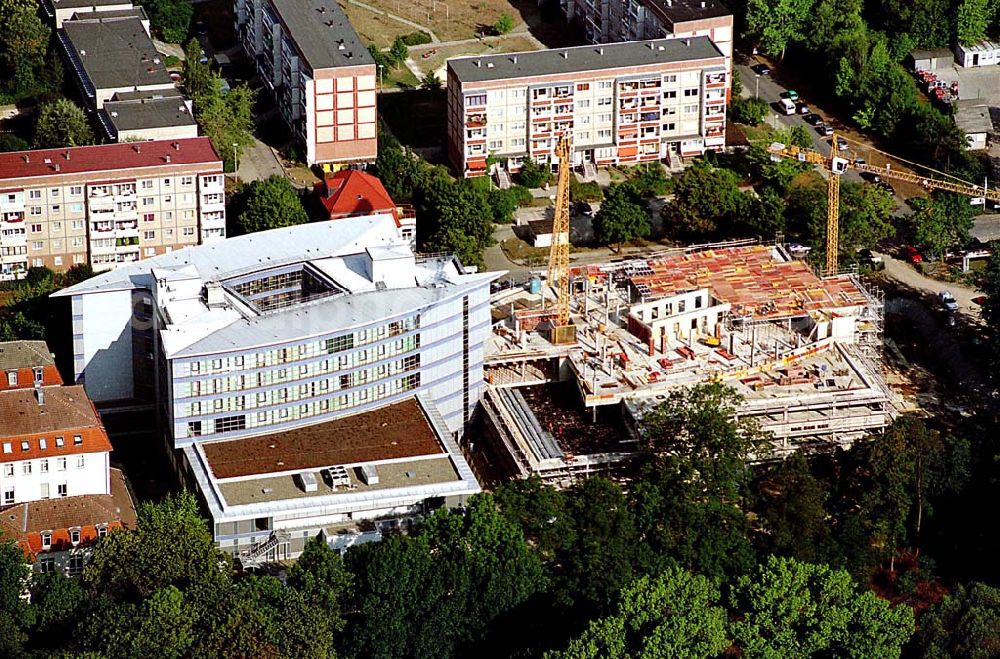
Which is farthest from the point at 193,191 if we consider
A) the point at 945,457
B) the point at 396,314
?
the point at 945,457

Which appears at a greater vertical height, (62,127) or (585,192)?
(62,127)

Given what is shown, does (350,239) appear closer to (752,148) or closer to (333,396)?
(333,396)

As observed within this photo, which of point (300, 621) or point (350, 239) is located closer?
point (300, 621)

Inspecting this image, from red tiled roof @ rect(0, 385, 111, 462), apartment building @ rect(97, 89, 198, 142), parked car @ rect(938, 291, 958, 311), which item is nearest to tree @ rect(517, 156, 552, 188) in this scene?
apartment building @ rect(97, 89, 198, 142)

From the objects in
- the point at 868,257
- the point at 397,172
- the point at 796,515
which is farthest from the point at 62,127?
the point at 796,515

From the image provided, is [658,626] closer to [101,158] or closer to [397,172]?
[101,158]
